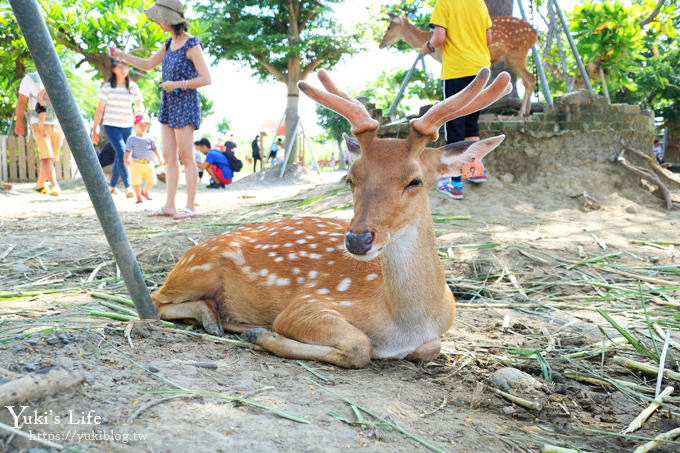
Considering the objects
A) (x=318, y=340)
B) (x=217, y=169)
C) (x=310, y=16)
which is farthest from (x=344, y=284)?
(x=310, y=16)

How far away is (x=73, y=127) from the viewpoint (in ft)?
7.13

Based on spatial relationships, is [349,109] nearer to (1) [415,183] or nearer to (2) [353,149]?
(2) [353,149]

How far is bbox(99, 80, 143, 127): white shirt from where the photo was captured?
809 centimetres

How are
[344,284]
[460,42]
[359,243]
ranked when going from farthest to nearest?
[460,42]
[344,284]
[359,243]

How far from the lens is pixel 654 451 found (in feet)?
6.41

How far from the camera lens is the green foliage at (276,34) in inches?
663

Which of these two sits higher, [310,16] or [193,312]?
[310,16]

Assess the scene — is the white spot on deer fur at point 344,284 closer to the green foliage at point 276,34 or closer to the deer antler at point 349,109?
the deer antler at point 349,109

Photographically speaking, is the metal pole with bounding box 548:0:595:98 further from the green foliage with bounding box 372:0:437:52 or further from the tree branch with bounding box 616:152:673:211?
the green foliage with bounding box 372:0:437:52

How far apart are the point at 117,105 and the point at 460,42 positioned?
5.09m

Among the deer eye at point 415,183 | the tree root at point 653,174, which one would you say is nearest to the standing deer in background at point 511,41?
the tree root at point 653,174

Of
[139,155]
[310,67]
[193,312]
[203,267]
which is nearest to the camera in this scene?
[193,312]

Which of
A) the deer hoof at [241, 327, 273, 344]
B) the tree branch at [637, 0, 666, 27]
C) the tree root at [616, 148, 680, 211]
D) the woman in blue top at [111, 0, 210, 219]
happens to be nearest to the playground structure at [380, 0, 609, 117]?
the tree root at [616, 148, 680, 211]

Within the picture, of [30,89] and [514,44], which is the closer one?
[514,44]
